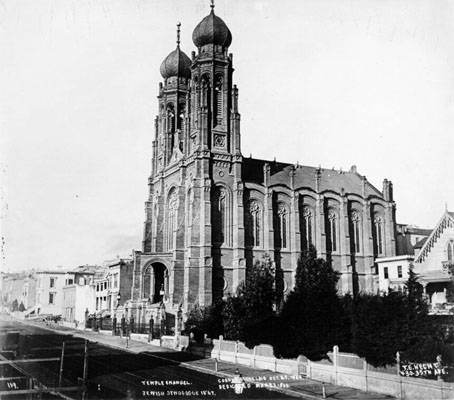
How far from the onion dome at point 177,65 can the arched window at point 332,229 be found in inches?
1046

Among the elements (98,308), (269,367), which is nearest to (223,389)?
(269,367)

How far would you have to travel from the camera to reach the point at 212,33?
56531 millimetres

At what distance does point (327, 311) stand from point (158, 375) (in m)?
9.78

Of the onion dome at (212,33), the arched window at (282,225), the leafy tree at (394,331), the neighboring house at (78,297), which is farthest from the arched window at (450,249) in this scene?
the neighboring house at (78,297)

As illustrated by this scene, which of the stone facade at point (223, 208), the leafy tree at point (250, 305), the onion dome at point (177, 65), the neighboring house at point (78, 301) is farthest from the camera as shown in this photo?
the neighboring house at point (78, 301)

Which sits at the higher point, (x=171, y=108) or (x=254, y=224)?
(x=171, y=108)

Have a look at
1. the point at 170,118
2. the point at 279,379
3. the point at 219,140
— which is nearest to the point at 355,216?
the point at 219,140

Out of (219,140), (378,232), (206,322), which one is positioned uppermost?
(219,140)

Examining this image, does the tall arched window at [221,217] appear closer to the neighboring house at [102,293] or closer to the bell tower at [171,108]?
the bell tower at [171,108]

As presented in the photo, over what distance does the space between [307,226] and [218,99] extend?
60.1 ft

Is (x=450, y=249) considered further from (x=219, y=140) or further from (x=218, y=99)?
(x=218, y=99)

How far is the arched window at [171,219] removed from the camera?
2253 inches

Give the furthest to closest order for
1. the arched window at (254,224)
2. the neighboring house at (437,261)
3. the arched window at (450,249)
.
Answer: the arched window at (254,224) < the arched window at (450,249) < the neighboring house at (437,261)

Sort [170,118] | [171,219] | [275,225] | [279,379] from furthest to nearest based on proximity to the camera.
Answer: [170,118] < [171,219] < [275,225] < [279,379]
